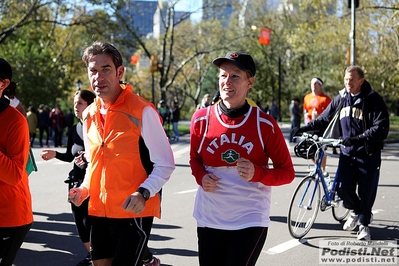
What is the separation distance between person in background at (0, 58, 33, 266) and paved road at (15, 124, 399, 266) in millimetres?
2841

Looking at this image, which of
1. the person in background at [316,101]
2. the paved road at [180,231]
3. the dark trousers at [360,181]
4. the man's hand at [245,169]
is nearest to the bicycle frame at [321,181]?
the dark trousers at [360,181]

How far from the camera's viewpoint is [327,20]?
1226 inches

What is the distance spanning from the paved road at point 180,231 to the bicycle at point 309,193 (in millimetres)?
179

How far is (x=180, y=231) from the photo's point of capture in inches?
305

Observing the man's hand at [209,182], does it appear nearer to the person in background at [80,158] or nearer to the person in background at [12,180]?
the person in background at [12,180]

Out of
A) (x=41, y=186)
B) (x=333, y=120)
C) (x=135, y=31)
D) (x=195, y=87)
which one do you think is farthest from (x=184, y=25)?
(x=333, y=120)

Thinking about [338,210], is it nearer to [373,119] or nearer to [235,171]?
[373,119]

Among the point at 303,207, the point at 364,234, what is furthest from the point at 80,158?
the point at 364,234

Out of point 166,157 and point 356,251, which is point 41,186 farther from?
point 166,157

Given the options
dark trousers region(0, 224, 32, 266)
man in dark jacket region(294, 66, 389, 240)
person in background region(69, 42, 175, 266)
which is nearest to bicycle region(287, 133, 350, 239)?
man in dark jacket region(294, 66, 389, 240)

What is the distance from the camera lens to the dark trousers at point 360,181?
704 centimetres

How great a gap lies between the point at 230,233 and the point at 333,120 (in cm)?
399

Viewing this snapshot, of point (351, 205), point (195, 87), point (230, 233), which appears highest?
point (230, 233)

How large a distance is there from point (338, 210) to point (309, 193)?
2.77 ft
